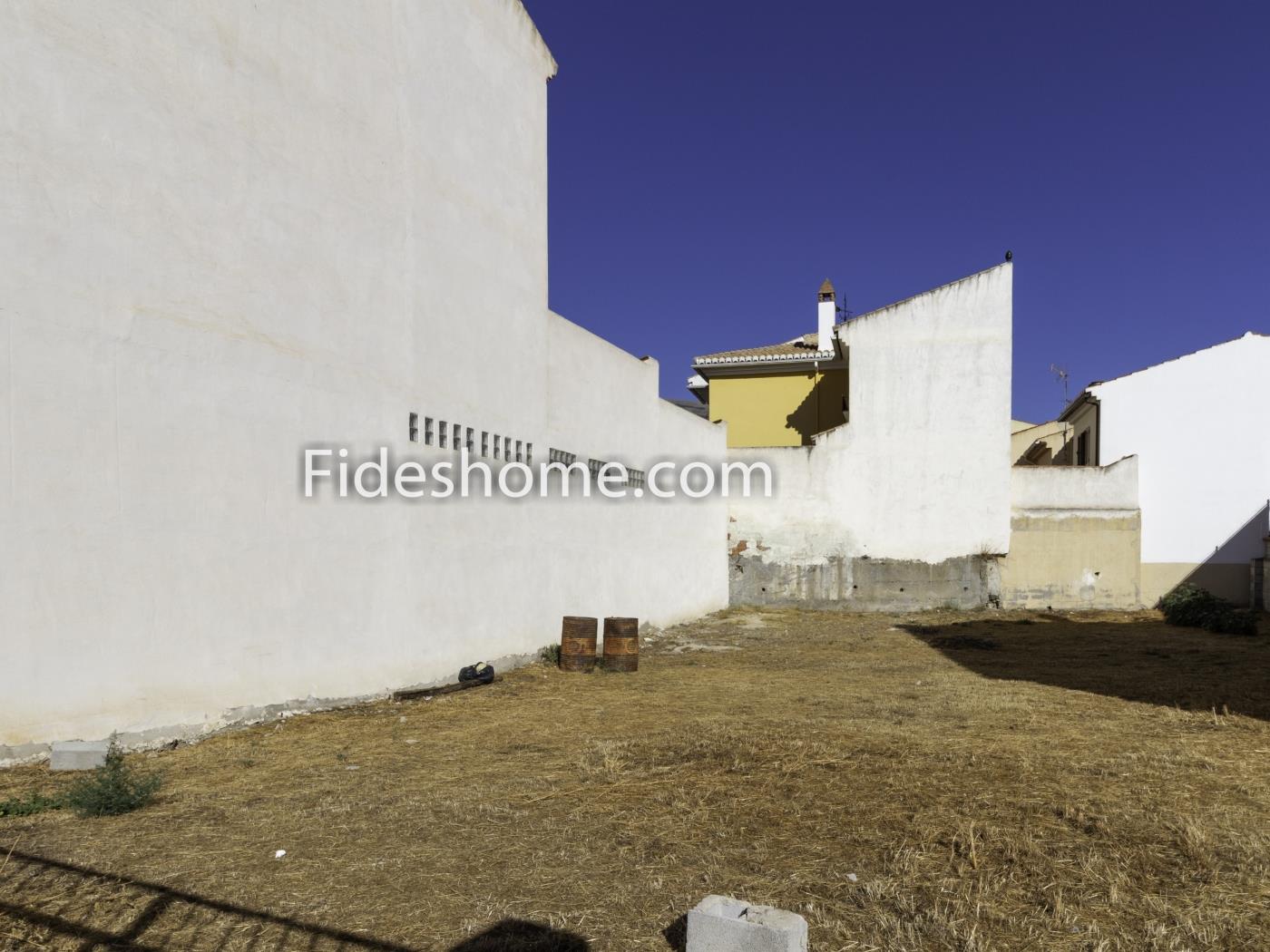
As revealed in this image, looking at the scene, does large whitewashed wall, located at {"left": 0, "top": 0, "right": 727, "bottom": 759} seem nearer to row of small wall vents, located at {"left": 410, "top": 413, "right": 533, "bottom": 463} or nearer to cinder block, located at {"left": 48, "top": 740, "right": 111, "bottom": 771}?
row of small wall vents, located at {"left": 410, "top": 413, "right": 533, "bottom": 463}

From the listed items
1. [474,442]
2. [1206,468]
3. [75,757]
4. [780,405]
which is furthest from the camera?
[780,405]

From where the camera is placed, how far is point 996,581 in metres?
21.1

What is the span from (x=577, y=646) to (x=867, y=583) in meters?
11.3

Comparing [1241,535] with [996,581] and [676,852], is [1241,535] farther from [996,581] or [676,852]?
[676,852]

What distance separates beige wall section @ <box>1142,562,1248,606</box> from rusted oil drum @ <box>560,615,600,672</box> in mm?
15821

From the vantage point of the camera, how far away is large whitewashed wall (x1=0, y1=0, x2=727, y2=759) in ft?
20.6

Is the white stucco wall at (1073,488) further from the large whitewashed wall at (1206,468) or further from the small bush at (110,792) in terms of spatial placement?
the small bush at (110,792)

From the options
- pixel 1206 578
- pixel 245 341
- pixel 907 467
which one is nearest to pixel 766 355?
pixel 907 467

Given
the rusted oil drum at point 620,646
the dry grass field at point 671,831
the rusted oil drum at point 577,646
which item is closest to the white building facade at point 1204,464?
the dry grass field at point 671,831

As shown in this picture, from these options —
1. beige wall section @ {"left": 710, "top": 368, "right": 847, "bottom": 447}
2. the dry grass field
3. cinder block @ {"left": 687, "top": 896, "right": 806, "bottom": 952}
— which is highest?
beige wall section @ {"left": 710, "top": 368, "right": 847, "bottom": 447}

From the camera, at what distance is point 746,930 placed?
11.0 ft

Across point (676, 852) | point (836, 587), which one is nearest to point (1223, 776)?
point (676, 852)

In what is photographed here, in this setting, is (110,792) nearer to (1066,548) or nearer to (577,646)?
(577,646)

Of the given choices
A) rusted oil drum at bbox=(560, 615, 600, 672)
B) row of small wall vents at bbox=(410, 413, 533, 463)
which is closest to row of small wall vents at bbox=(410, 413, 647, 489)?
row of small wall vents at bbox=(410, 413, 533, 463)
